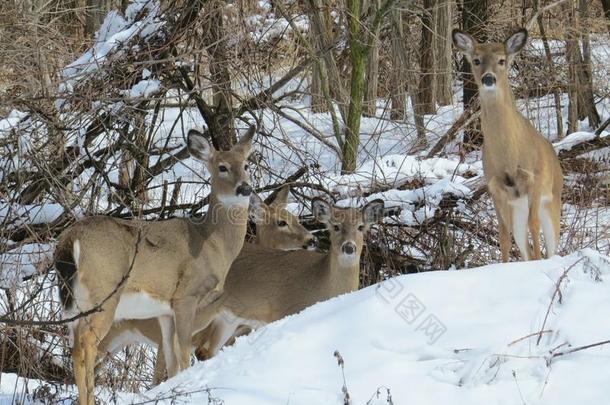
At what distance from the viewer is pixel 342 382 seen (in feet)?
15.9

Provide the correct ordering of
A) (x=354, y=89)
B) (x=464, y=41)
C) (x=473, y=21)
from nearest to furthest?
(x=464, y=41) < (x=354, y=89) < (x=473, y=21)

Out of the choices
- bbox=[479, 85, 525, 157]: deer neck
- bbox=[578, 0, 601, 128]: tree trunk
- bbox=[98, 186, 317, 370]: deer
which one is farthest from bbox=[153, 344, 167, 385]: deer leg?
bbox=[578, 0, 601, 128]: tree trunk

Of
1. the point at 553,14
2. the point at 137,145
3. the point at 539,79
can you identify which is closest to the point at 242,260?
the point at 137,145

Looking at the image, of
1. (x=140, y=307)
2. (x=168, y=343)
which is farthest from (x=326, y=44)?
(x=140, y=307)

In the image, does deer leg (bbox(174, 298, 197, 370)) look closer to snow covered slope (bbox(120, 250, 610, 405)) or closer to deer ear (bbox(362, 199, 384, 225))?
deer ear (bbox(362, 199, 384, 225))

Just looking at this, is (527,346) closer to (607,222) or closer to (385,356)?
(385,356)

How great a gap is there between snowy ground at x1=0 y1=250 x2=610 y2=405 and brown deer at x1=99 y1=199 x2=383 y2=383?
7.89 feet

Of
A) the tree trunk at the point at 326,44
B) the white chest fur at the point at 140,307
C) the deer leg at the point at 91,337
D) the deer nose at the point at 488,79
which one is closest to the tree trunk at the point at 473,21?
the tree trunk at the point at 326,44

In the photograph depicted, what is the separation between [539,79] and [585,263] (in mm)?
7991

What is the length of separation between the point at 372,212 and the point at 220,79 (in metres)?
1.99

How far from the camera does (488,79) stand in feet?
26.5

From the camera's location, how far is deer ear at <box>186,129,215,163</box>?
8.03 metres

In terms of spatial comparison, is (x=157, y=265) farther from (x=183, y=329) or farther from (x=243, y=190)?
(x=243, y=190)

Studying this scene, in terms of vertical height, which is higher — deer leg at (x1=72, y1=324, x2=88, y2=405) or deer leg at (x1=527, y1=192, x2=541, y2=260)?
deer leg at (x1=527, y1=192, x2=541, y2=260)
